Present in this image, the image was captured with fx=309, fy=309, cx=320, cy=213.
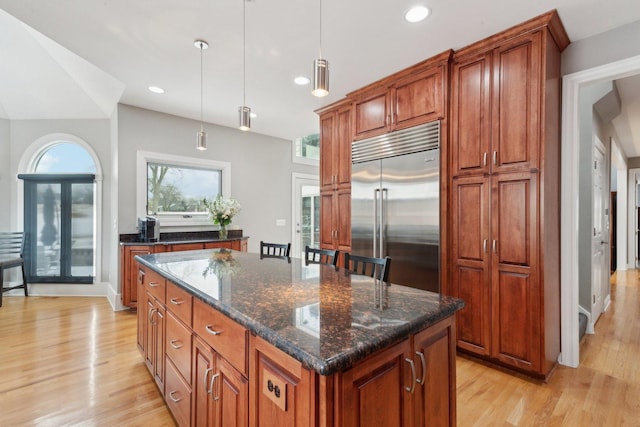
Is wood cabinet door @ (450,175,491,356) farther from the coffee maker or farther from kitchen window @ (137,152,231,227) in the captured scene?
kitchen window @ (137,152,231,227)

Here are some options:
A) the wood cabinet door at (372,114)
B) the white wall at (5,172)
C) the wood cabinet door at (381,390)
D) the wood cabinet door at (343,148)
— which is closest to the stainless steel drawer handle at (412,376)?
the wood cabinet door at (381,390)

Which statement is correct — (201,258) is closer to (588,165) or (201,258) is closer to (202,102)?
(202,102)

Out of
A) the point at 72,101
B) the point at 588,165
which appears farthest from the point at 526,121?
the point at 72,101

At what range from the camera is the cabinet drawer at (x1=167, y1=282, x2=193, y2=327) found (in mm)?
1535

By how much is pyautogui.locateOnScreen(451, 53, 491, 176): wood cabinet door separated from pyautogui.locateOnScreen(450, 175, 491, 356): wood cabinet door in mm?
130

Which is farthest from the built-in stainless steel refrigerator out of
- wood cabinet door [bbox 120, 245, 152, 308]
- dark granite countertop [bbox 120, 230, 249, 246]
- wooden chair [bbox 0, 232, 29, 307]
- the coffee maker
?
wooden chair [bbox 0, 232, 29, 307]

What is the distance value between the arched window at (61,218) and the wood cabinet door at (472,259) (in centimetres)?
504

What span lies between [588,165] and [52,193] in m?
6.98

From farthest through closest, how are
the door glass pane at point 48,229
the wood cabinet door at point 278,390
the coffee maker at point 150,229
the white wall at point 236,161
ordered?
the door glass pane at point 48,229 → the white wall at point 236,161 → the coffee maker at point 150,229 → the wood cabinet door at point 278,390

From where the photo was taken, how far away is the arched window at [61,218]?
466cm

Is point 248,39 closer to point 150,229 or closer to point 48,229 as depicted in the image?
point 150,229

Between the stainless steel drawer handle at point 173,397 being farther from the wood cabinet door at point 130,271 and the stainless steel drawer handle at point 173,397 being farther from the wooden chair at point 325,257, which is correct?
the wood cabinet door at point 130,271

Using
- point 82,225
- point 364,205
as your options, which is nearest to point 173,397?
point 364,205

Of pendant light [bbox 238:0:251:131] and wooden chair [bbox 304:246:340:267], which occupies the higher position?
pendant light [bbox 238:0:251:131]
